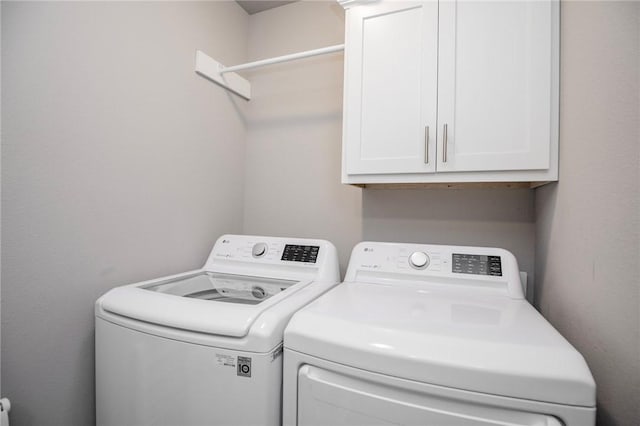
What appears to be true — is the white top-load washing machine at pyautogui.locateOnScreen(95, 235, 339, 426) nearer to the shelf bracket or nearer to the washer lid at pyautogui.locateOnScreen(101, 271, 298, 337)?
the washer lid at pyautogui.locateOnScreen(101, 271, 298, 337)

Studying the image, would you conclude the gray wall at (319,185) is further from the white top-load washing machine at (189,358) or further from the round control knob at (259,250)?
the white top-load washing machine at (189,358)

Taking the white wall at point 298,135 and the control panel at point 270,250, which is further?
the white wall at point 298,135

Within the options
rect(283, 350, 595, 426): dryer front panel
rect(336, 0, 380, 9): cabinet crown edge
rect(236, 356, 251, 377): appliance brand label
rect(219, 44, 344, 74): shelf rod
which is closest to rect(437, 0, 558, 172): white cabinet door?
rect(336, 0, 380, 9): cabinet crown edge

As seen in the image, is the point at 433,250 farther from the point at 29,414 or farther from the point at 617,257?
the point at 29,414

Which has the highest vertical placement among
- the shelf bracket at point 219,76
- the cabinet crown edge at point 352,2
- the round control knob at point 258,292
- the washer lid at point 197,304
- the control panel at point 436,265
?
the cabinet crown edge at point 352,2

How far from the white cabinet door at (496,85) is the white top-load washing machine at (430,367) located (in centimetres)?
57

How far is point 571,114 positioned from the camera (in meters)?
1.02

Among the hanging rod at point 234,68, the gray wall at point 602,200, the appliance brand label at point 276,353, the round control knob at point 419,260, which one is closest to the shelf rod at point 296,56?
the hanging rod at point 234,68

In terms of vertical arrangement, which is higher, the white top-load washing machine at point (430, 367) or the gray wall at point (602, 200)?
the gray wall at point (602, 200)

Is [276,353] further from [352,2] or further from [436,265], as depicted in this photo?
[352,2]

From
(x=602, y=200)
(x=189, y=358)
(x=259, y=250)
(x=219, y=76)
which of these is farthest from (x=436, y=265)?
(x=219, y=76)

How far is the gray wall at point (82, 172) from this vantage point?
973 mm

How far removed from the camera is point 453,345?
72 cm

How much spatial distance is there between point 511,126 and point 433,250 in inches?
22.7
